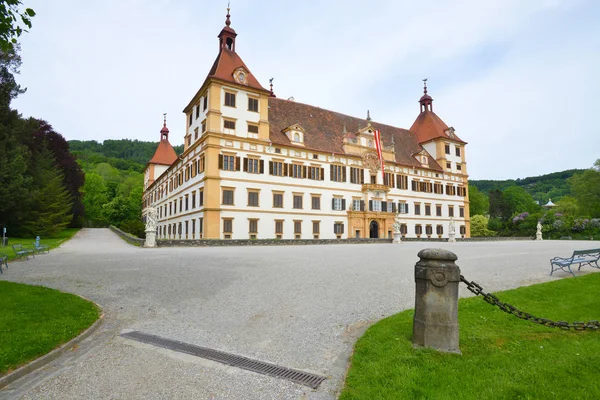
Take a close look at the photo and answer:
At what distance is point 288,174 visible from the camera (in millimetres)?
37500

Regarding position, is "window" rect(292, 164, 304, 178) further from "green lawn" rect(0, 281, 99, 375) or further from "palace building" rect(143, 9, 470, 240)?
"green lawn" rect(0, 281, 99, 375)

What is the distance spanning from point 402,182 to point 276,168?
17931 millimetres

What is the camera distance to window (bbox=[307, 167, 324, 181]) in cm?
3896

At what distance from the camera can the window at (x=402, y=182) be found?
4603 centimetres

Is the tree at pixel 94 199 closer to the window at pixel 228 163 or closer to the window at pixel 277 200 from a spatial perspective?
the window at pixel 228 163

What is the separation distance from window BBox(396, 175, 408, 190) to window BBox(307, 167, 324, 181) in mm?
11572

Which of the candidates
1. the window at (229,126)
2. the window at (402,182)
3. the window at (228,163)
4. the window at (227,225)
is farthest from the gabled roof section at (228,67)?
the window at (402,182)

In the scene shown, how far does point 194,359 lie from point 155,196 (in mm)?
57078

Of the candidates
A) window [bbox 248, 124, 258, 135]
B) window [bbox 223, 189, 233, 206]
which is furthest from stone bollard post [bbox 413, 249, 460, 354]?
window [bbox 248, 124, 258, 135]

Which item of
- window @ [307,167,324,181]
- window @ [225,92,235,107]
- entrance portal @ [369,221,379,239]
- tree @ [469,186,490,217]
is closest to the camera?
window @ [225,92,235,107]

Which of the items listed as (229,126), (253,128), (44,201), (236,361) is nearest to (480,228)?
(253,128)

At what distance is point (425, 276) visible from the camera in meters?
4.69

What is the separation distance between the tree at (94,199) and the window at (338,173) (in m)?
54.0

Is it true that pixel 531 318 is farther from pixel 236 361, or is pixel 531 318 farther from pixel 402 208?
pixel 402 208
